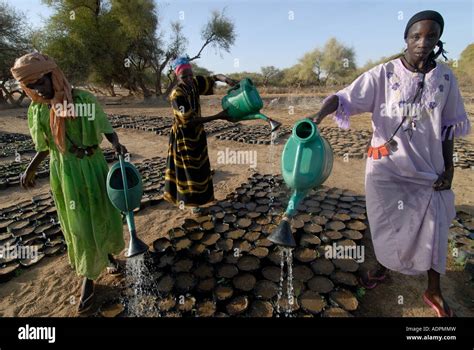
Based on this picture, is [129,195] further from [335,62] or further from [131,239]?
[335,62]

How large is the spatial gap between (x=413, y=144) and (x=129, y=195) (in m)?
1.69

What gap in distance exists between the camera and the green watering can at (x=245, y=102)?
2.15m

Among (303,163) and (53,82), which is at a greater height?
(53,82)

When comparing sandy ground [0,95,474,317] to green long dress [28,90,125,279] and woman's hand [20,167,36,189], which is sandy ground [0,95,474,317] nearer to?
green long dress [28,90,125,279]

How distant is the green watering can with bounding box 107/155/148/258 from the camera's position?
5.46 ft

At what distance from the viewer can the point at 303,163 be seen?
53.6 inches

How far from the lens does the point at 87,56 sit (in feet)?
55.3

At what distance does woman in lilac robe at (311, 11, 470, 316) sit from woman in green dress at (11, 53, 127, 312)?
1.44 metres

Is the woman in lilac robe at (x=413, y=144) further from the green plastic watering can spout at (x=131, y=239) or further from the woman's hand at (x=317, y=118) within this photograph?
the green plastic watering can spout at (x=131, y=239)

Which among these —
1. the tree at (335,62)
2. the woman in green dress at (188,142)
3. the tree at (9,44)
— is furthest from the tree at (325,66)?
the woman in green dress at (188,142)

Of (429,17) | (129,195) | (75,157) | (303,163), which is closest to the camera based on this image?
(303,163)

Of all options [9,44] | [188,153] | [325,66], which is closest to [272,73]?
[325,66]

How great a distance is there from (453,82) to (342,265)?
1469 mm

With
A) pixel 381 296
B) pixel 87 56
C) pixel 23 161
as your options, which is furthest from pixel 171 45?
pixel 381 296
